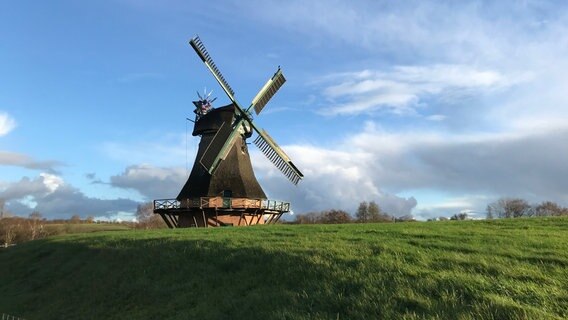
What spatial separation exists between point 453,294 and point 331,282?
2770 mm

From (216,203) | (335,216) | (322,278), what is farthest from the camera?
(335,216)

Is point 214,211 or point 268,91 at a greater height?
point 268,91

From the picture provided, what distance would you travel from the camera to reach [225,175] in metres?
41.0

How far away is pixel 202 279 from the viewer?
13461 mm

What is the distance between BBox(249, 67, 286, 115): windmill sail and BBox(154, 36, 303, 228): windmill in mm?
91

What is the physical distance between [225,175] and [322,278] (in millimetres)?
30687

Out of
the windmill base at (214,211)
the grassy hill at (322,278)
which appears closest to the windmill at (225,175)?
the windmill base at (214,211)

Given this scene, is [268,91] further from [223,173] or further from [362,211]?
[362,211]

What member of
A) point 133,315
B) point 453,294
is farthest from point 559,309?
point 133,315

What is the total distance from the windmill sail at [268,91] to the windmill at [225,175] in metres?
0.09

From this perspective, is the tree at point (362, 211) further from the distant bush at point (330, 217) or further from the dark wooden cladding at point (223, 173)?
the dark wooden cladding at point (223, 173)

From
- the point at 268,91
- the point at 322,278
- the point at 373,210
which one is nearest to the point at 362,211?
the point at 373,210

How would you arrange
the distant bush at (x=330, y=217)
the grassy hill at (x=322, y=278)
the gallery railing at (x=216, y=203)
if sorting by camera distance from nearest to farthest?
the grassy hill at (x=322, y=278)
the gallery railing at (x=216, y=203)
the distant bush at (x=330, y=217)

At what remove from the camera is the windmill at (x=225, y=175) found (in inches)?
1558
